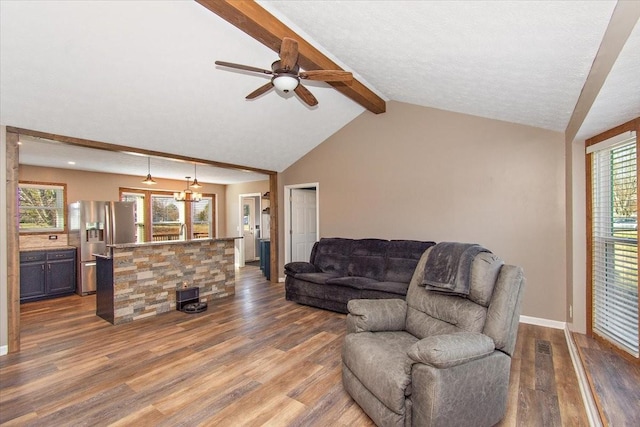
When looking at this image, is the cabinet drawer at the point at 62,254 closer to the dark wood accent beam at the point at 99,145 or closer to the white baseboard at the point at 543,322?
the dark wood accent beam at the point at 99,145

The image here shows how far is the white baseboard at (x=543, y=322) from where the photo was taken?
382 centimetres

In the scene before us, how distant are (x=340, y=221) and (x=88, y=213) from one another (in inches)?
187

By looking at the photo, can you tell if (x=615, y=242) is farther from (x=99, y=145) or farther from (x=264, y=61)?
(x=99, y=145)

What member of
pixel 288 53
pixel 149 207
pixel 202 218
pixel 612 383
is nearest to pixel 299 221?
pixel 202 218

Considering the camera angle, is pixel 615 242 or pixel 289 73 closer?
pixel 289 73

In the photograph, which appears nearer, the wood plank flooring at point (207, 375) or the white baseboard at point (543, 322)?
the wood plank flooring at point (207, 375)

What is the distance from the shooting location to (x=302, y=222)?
685 cm

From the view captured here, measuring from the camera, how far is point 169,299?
4.68 metres

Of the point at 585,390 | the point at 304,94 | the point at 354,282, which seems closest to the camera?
the point at 585,390

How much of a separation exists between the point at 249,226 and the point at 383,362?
793 cm

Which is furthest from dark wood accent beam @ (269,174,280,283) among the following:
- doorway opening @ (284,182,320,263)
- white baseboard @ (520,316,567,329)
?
white baseboard @ (520,316,567,329)

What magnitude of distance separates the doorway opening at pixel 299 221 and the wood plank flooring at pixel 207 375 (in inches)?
95.2

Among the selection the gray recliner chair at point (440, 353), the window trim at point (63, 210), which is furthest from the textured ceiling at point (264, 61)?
the window trim at point (63, 210)

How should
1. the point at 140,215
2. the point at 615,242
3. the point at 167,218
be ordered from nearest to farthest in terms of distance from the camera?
the point at 615,242
the point at 140,215
the point at 167,218
